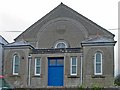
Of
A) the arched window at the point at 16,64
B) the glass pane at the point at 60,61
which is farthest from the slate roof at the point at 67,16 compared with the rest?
the glass pane at the point at 60,61

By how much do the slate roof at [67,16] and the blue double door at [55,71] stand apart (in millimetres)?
5822

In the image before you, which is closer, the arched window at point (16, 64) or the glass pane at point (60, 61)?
the glass pane at point (60, 61)

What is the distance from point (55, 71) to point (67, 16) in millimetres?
7699

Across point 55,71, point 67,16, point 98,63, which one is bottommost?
point 55,71

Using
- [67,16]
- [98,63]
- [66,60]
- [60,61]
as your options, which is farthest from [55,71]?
[67,16]

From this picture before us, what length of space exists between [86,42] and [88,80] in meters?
3.65

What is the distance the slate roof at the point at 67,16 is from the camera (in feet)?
113

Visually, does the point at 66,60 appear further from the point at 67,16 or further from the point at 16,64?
the point at 67,16

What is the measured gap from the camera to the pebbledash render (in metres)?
29.1

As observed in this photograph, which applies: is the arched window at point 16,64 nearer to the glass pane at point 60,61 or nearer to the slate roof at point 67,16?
the glass pane at point 60,61

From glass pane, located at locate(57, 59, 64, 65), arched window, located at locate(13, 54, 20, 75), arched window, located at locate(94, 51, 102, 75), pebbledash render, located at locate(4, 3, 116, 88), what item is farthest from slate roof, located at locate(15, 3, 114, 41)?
glass pane, located at locate(57, 59, 64, 65)

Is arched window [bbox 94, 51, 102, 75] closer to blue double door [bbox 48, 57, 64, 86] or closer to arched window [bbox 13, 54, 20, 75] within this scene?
blue double door [bbox 48, 57, 64, 86]

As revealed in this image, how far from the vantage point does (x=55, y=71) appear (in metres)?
30.4

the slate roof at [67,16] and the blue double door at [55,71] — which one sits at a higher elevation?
the slate roof at [67,16]
